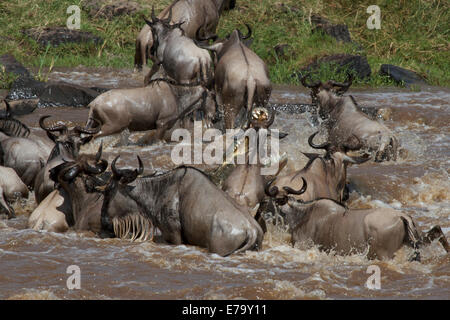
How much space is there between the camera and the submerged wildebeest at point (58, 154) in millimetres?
8766

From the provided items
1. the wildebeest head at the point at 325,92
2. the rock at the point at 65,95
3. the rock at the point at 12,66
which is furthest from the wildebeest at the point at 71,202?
the rock at the point at 12,66

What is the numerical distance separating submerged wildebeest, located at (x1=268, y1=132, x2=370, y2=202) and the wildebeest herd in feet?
0.04

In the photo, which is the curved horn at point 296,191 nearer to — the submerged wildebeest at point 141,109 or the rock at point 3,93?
the submerged wildebeest at point 141,109

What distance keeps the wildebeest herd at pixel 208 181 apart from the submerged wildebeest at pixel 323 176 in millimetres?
12

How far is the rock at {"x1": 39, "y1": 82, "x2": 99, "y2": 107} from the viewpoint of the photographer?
13.6 m

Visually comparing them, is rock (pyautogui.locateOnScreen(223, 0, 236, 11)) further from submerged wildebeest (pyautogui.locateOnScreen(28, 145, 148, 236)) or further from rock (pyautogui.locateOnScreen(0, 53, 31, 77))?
submerged wildebeest (pyautogui.locateOnScreen(28, 145, 148, 236))

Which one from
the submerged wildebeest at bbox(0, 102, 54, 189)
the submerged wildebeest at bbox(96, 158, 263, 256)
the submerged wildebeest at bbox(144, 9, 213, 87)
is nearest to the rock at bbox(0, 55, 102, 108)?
the submerged wildebeest at bbox(144, 9, 213, 87)

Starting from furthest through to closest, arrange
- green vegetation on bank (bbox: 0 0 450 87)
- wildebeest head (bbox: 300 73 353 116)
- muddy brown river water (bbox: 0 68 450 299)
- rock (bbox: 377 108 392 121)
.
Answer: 1. green vegetation on bank (bbox: 0 0 450 87)
2. rock (bbox: 377 108 392 121)
3. wildebeest head (bbox: 300 73 353 116)
4. muddy brown river water (bbox: 0 68 450 299)

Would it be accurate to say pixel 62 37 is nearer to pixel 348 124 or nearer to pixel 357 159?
pixel 348 124

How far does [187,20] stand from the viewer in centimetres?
1439

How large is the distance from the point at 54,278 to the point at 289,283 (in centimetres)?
174
